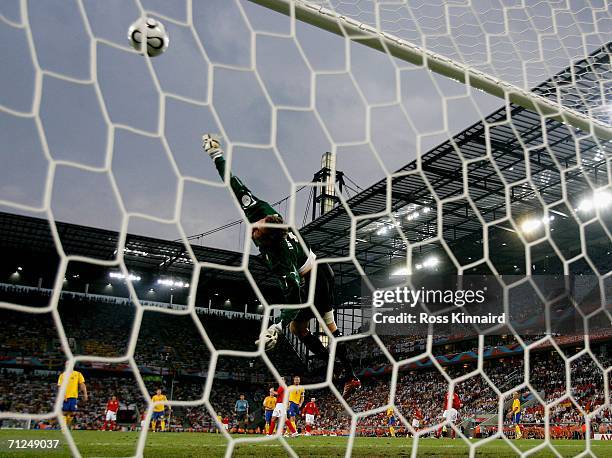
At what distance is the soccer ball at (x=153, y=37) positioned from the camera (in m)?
2.31

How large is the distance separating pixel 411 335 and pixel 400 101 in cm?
2266

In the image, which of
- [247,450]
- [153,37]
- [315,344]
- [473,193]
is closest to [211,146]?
[153,37]

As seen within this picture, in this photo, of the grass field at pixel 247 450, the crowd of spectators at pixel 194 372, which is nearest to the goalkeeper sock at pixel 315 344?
the grass field at pixel 247 450

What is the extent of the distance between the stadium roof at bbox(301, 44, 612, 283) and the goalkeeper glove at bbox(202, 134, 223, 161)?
6.36m

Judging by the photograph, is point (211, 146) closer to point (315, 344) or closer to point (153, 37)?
point (153, 37)

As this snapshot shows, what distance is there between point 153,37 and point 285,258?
137cm

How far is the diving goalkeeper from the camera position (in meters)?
2.92

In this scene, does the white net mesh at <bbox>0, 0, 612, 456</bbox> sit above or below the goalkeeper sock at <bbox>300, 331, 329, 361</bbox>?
above

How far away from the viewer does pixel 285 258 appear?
3.16 meters

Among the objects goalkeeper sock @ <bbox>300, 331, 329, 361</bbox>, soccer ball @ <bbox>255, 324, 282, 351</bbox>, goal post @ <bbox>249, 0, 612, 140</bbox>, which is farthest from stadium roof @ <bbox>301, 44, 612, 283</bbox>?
soccer ball @ <bbox>255, 324, 282, 351</bbox>

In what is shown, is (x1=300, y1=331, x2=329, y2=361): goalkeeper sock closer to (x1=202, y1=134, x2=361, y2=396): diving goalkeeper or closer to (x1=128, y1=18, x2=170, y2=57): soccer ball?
(x1=202, y1=134, x2=361, y2=396): diving goalkeeper

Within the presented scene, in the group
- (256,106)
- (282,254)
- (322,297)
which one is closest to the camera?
(256,106)

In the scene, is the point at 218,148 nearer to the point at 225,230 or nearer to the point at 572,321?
the point at 572,321

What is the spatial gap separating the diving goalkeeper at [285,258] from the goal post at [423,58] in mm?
844
